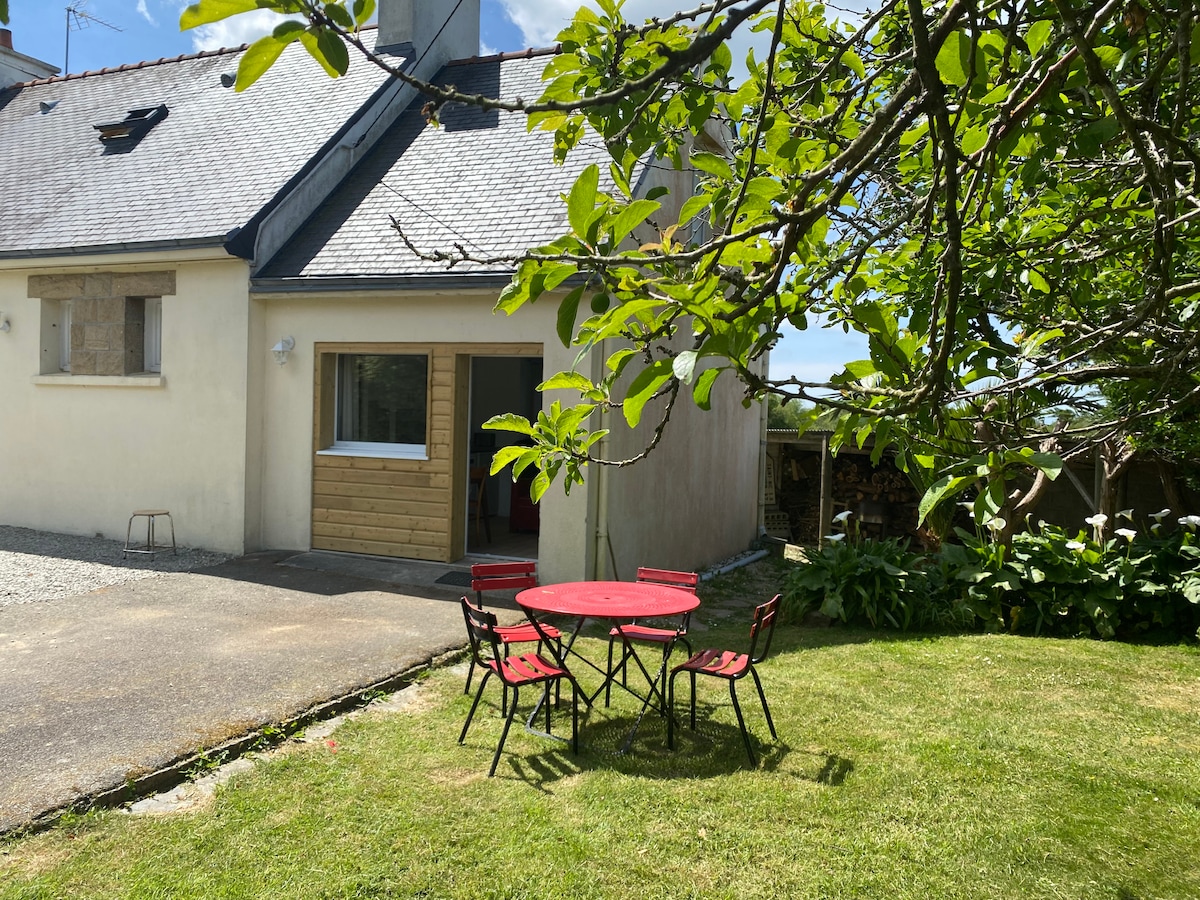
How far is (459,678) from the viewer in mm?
6633

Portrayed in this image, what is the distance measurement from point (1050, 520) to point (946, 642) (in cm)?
628

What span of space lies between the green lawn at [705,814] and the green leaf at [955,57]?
10.1 ft

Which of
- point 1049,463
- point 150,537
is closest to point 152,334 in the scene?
point 150,537

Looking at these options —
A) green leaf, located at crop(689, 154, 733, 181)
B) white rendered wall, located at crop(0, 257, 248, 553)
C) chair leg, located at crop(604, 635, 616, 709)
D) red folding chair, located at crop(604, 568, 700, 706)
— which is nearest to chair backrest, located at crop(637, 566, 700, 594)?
red folding chair, located at crop(604, 568, 700, 706)

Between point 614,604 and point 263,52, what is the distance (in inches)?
178

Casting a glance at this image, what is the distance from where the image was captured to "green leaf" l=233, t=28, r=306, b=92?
1.38 m

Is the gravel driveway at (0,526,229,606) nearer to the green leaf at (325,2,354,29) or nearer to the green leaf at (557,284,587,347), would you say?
the green leaf at (557,284,587,347)

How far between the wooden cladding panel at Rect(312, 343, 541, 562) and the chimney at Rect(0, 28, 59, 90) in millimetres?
13010

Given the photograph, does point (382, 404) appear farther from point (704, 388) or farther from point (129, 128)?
point (704, 388)

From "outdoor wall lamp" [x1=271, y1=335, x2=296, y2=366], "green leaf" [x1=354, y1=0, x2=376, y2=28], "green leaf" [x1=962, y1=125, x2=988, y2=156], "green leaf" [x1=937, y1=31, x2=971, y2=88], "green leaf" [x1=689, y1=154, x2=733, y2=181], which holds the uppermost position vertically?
"outdoor wall lamp" [x1=271, y1=335, x2=296, y2=366]

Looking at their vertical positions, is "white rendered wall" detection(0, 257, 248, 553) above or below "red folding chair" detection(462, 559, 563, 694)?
above

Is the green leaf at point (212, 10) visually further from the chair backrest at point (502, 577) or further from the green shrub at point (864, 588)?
the green shrub at point (864, 588)

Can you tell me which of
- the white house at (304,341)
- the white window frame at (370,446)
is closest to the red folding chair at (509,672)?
the white house at (304,341)

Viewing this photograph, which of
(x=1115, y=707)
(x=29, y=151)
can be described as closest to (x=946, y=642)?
(x=1115, y=707)
